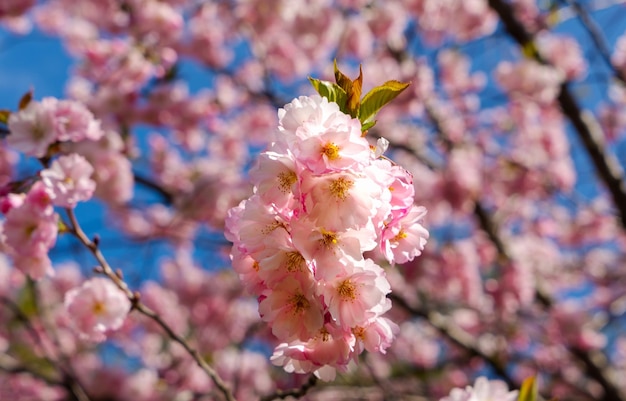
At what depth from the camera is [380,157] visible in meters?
1.00

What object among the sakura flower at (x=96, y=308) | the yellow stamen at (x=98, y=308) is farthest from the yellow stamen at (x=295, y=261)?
the yellow stamen at (x=98, y=308)

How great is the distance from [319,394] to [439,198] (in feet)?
5.33

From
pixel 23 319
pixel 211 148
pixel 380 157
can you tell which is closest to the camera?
pixel 380 157

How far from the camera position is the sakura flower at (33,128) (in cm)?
158

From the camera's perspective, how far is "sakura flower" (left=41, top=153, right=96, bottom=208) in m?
1.53

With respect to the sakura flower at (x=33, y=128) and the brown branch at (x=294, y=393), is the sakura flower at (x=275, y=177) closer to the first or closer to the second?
the brown branch at (x=294, y=393)

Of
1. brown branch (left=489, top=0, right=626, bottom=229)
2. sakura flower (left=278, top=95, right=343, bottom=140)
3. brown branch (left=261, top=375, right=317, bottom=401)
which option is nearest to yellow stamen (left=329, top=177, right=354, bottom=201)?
sakura flower (left=278, top=95, right=343, bottom=140)

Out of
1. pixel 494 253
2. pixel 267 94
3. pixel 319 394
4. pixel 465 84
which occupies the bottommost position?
pixel 494 253

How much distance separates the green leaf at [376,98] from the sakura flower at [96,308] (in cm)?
117

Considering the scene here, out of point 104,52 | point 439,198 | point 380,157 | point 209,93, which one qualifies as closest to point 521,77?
point 439,198

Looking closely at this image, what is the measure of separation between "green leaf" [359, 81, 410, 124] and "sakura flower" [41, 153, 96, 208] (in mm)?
894

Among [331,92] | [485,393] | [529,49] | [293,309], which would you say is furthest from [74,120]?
[529,49]

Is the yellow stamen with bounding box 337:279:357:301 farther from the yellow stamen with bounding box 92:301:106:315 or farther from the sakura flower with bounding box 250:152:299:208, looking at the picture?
the yellow stamen with bounding box 92:301:106:315

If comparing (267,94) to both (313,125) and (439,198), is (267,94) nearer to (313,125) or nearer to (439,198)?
(439,198)
